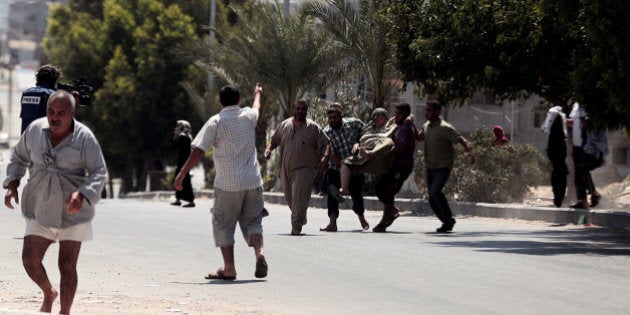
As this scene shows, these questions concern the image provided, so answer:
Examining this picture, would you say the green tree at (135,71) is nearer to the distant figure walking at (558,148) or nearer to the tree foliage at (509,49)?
the distant figure walking at (558,148)

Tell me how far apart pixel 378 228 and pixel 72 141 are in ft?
31.4

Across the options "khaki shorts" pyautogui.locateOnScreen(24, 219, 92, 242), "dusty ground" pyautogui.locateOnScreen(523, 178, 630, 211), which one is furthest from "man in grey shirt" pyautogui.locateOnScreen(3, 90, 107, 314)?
"dusty ground" pyautogui.locateOnScreen(523, 178, 630, 211)

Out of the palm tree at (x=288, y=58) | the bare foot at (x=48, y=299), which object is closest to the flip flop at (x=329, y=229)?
the bare foot at (x=48, y=299)

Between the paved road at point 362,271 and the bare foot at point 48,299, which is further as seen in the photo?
the paved road at point 362,271

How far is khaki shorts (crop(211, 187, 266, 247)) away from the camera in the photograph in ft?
36.9

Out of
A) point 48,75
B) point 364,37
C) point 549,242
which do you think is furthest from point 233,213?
point 364,37

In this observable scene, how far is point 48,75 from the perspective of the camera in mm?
13000

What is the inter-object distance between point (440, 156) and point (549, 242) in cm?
221

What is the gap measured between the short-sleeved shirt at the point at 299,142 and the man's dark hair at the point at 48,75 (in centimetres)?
337

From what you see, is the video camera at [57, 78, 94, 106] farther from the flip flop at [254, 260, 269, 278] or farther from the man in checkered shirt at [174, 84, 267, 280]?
the flip flop at [254, 260, 269, 278]

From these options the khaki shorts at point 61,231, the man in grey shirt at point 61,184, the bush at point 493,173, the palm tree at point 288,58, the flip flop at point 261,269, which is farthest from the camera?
the palm tree at point 288,58

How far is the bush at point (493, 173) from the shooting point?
23.6 m

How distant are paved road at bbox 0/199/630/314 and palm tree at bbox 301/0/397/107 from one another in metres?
10.3

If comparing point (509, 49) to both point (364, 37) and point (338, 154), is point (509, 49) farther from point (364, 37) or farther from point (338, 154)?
point (364, 37)
